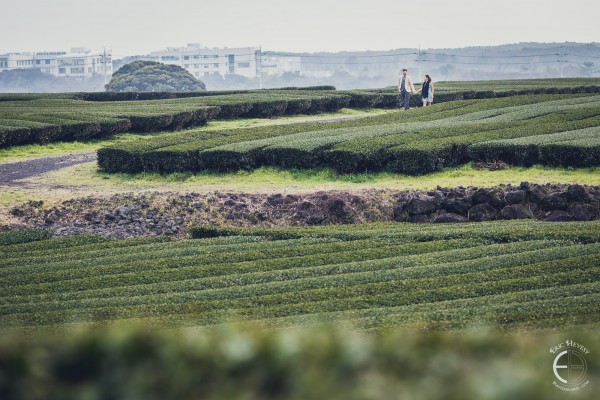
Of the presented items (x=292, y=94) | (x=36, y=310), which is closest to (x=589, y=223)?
(x=36, y=310)

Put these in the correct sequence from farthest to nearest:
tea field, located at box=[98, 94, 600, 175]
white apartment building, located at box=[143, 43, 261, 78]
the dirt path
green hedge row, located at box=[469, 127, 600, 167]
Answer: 1. white apartment building, located at box=[143, 43, 261, 78]
2. the dirt path
3. tea field, located at box=[98, 94, 600, 175]
4. green hedge row, located at box=[469, 127, 600, 167]

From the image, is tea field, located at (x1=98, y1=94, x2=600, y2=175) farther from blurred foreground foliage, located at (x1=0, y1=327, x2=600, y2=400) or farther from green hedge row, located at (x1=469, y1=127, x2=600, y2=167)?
blurred foreground foliage, located at (x1=0, y1=327, x2=600, y2=400)

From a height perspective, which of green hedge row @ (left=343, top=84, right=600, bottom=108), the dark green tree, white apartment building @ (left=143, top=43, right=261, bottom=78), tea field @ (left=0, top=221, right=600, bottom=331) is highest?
white apartment building @ (left=143, top=43, right=261, bottom=78)

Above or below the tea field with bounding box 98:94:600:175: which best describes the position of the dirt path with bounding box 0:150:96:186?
below

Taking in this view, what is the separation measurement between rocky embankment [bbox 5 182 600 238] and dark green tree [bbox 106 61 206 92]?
67.3 metres

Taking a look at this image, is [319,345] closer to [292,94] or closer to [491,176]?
[491,176]

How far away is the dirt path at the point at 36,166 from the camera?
20.0 m

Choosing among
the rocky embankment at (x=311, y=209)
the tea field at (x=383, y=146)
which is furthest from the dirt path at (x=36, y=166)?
the rocky embankment at (x=311, y=209)

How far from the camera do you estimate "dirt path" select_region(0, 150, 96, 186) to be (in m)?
20.0
